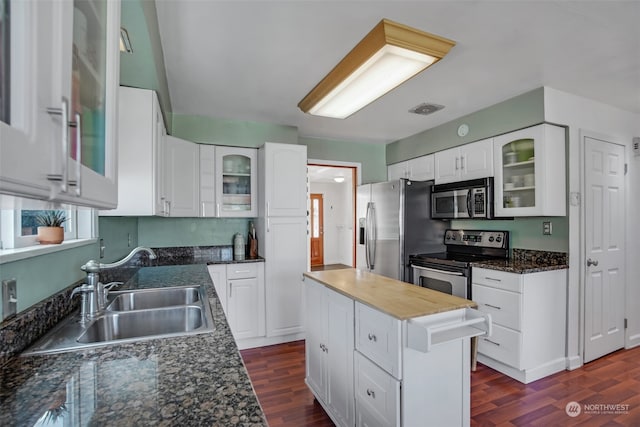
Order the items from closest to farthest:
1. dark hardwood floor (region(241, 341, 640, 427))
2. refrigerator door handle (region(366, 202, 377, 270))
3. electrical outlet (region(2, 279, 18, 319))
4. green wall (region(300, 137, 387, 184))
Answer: electrical outlet (region(2, 279, 18, 319)) → dark hardwood floor (region(241, 341, 640, 427)) → refrigerator door handle (region(366, 202, 377, 270)) → green wall (region(300, 137, 387, 184))

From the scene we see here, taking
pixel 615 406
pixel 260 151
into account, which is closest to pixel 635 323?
pixel 615 406

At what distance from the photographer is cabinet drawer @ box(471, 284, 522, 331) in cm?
255

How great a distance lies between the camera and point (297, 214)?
3.46 m

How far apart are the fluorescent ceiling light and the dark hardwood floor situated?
7.48 ft

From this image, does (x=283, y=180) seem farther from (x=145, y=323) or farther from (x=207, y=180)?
(x=145, y=323)

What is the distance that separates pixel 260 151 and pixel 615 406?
Result: 3623mm

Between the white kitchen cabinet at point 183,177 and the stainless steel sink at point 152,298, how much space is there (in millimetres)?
1096

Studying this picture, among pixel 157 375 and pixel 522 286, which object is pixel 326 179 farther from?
pixel 157 375

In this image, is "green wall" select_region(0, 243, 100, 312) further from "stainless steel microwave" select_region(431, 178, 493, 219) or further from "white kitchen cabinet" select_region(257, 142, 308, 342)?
"stainless steel microwave" select_region(431, 178, 493, 219)

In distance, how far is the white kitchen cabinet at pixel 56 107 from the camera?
1.18 ft

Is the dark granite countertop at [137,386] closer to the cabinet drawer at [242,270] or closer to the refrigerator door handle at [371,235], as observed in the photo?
the cabinet drawer at [242,270]
